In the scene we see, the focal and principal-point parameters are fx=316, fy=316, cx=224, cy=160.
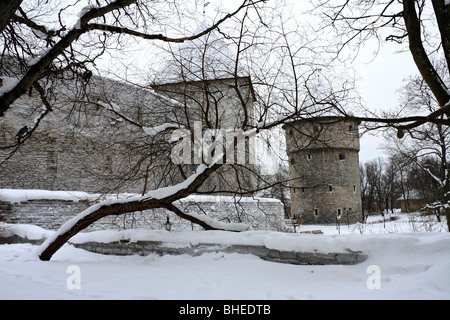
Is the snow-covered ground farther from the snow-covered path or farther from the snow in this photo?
the snow

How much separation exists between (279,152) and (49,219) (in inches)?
307

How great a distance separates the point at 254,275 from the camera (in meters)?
3.77

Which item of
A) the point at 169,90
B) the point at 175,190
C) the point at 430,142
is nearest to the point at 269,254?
the point at 175,190

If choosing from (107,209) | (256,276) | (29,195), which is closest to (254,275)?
(256,276)

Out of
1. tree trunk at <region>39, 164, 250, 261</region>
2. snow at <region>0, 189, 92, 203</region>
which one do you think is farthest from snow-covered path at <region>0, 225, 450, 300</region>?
snow at <region>0, 189, 92, 203</region>

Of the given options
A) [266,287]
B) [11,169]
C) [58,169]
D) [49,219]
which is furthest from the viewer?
[58,169]

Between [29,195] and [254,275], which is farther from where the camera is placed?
[29,195]

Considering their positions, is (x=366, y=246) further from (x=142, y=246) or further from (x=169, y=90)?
(x=169, y=90)

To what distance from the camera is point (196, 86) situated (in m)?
5.49

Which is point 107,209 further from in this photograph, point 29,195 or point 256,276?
point 29,195

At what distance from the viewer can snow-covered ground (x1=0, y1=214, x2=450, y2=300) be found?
295 centimetres

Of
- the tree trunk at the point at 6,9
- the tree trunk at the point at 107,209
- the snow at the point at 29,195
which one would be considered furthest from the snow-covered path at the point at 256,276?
the snow at the point at 29,195

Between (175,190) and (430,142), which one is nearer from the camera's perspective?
(175,190)

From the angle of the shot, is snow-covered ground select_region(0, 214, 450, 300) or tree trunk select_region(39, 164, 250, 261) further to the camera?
tree trunk select_region(39, 164, 250, 261)
